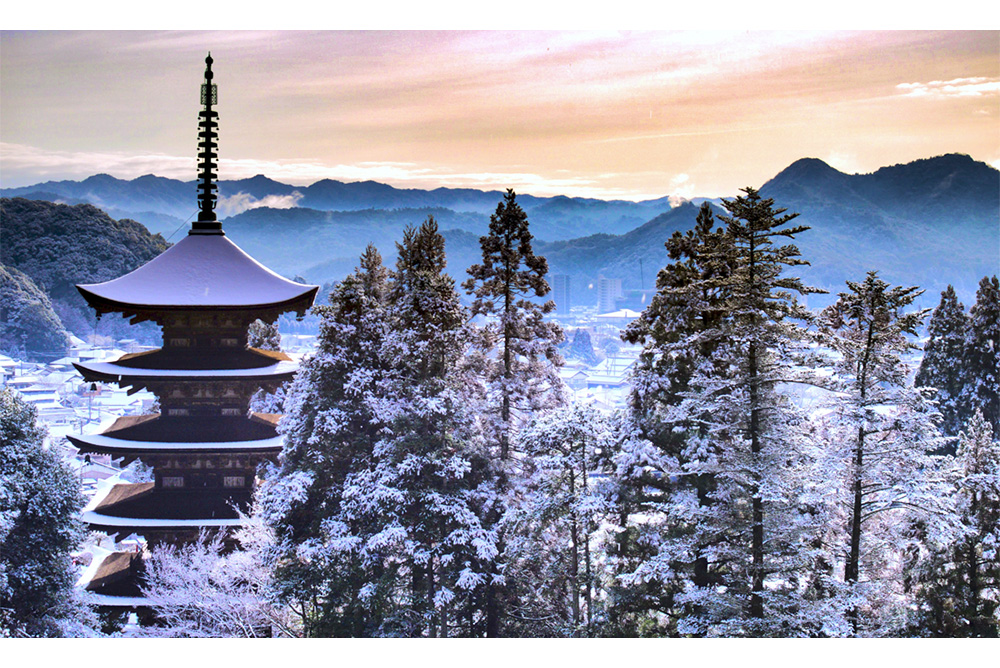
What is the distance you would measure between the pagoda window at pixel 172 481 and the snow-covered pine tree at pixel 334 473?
218 cm

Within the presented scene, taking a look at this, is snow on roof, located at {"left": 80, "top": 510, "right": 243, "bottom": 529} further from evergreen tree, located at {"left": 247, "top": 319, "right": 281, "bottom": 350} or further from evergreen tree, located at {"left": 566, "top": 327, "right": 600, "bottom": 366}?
evergreen tree, located at {"left": 566, "top": 327, "right": 600, "bottom": 366}

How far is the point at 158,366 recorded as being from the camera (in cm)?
A: 1494

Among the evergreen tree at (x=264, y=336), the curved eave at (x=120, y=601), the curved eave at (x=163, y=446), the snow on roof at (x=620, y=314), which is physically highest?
the snow on roof at (x=620, y=314)

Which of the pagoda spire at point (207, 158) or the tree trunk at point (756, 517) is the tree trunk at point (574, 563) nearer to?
the tree trunk at point (756, 517)

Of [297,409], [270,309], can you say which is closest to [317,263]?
[270,309]

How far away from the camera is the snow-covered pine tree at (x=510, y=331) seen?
13.5 m

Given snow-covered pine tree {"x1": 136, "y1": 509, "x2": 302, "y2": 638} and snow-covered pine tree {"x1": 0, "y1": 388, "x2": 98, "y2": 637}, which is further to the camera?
snow-covered pine tree {"x1": 0, "y1": 388, "x2": 98, "y2": 637}

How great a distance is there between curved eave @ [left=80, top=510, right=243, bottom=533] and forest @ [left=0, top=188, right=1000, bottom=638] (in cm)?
33

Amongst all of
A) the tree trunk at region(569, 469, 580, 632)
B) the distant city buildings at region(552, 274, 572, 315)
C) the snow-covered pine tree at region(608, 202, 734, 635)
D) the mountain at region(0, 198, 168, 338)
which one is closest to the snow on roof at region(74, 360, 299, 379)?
the tree trunk at region(569, 469, 580, 632)

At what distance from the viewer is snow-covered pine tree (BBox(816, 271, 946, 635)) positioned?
1139cm

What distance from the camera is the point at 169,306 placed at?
14.7m

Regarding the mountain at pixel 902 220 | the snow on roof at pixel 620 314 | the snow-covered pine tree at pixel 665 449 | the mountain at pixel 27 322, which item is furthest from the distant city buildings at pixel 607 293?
the mountain at pixel 27 322

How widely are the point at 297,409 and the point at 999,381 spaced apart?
13.4 m

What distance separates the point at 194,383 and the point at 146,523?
8.23 ft
